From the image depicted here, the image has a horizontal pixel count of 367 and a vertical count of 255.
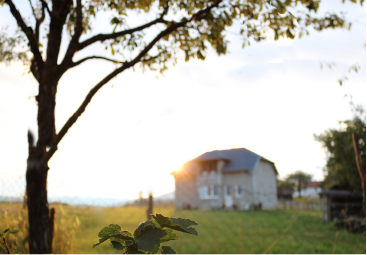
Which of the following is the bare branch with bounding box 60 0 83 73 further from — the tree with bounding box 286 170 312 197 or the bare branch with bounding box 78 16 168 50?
the tree with bounding box 286 170 312 197

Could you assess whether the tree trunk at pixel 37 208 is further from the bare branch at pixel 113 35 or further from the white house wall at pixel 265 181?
the white house wall at pixel 265 181

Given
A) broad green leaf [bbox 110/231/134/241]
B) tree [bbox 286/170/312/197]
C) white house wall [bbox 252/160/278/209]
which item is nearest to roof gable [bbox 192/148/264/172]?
white house wall [bbox 252/160/278/209]

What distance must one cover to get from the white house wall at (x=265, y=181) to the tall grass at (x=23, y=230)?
26455 mm

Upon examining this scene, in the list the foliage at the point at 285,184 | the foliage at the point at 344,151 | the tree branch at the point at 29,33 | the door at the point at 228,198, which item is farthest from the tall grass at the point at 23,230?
the foliage at the point at 285,184

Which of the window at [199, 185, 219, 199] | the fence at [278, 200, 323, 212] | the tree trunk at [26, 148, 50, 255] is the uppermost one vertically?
the tree trunk at [26, 148, 50, 255]

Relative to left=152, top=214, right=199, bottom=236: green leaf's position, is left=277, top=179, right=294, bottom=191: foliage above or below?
below

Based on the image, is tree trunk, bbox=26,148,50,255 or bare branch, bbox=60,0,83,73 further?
bare branch, bbox=60,0,83,73

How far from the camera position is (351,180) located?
18.2 metres

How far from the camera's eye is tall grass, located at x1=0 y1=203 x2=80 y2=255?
198 inches

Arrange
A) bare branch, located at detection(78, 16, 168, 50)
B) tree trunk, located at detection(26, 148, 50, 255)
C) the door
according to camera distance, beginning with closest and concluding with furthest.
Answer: tree trunk, located at detection(26, 148, 50, 255)
bare branch, located at detection(78, 16, 168, 50)
the door

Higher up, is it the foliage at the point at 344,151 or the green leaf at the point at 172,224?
the foliage at the point at 344,151

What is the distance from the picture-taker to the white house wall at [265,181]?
3097cm

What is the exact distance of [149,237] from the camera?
930mm

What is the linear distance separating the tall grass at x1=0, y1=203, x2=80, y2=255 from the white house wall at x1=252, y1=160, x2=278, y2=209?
Result: 26.5 meters
